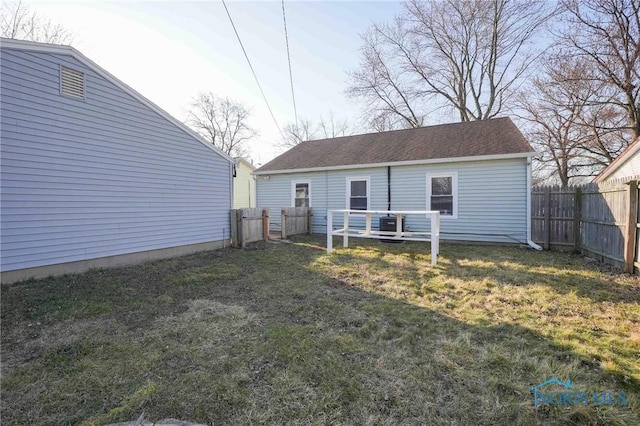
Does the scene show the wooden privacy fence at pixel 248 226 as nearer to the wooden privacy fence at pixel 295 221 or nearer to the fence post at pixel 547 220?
the wooden privacy fence at pixel 295 221

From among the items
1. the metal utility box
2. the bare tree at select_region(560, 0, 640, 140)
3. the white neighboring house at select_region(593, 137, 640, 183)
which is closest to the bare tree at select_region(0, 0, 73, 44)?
the metal utility box

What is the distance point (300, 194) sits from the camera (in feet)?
40.8

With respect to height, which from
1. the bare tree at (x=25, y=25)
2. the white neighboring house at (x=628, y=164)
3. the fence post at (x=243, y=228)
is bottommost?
the fence post at (x=243, y=228)

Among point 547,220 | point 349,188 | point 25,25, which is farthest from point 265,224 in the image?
point 25,25

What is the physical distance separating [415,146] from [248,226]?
6.62 metres

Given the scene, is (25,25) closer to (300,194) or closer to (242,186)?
(242,186)

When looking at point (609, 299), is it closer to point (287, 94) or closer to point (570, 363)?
point (570, 363)

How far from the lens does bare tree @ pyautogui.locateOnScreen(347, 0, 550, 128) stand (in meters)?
16.2

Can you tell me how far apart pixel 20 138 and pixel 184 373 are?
5.09 metres

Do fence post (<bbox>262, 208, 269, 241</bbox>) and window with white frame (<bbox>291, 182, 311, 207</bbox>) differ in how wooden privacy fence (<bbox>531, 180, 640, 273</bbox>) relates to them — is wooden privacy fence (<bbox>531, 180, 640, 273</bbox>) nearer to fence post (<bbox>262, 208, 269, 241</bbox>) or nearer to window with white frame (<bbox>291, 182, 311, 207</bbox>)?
window with white frame (<bbox>291, 182, 311, 207</bbox>)

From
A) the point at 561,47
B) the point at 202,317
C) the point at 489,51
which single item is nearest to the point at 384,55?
the point at 489,51

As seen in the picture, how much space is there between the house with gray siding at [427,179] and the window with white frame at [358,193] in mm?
37

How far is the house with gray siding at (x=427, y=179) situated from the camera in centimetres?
861

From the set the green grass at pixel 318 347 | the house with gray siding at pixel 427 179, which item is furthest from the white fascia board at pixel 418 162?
the green grass at pixel 318 347
